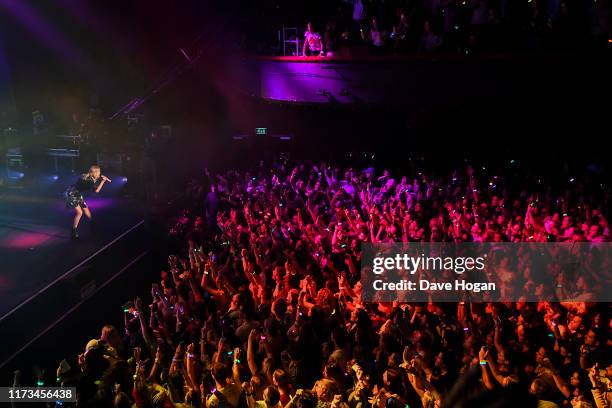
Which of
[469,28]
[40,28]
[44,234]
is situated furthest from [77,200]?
[469,28]

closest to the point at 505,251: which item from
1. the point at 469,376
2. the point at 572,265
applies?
the point at 572,265

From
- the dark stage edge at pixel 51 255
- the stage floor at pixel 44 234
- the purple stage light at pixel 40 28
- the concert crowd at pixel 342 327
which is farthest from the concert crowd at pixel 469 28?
the purple stage light at pixel 40 28

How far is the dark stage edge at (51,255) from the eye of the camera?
6414 millimetres

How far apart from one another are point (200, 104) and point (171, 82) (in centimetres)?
80

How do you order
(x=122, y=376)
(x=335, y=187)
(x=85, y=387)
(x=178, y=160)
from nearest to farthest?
(x=85, y=387) → (x=122, y=376) → (x=335, y=187) → (x=178, y=160)

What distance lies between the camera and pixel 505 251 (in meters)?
5.99

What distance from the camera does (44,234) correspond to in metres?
8.61

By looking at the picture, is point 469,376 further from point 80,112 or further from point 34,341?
point 80,112

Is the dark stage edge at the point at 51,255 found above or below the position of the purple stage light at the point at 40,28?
below

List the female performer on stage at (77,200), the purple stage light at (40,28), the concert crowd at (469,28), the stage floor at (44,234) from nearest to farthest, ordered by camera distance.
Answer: the stage floor at (44,234)
the female performer on stage at (77,200)
the concert crowd at (469,28)
the purple stage light at (40,28)

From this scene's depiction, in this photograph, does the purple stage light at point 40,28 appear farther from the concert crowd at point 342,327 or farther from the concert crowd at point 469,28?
the concert crowd at point 342,327

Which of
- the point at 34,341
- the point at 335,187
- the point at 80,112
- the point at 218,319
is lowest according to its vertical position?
the point at 34,341

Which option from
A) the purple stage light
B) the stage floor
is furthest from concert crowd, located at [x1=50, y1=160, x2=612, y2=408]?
the purple stage light

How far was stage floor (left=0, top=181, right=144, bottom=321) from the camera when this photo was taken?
705cm
